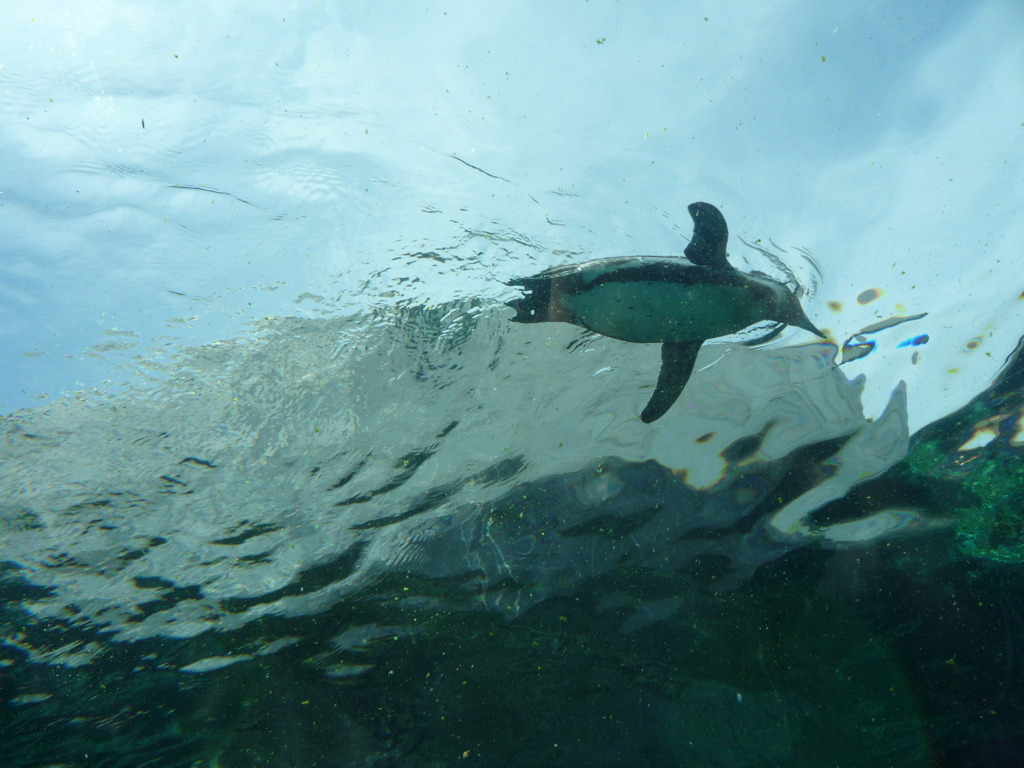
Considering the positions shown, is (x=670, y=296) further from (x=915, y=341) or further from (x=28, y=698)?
(x=28, y=698)

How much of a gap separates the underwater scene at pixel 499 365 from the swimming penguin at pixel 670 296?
46mm

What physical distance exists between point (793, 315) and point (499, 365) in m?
3.83

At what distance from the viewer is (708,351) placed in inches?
286

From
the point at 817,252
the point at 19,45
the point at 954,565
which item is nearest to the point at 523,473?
the point at 817,252

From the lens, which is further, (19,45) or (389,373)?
(389,373)

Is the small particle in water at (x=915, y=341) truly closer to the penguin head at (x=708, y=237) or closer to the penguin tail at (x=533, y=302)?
the penguin head at (x=708, y=237)

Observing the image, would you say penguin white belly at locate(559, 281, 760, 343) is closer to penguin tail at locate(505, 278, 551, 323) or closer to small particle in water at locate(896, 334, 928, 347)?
penguin tail at locate(505, 278, 551, 323)

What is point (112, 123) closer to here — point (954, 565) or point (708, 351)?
point (708, 351)

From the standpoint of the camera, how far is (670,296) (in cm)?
525

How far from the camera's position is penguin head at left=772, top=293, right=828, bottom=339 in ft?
19.5

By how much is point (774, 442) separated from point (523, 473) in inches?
172

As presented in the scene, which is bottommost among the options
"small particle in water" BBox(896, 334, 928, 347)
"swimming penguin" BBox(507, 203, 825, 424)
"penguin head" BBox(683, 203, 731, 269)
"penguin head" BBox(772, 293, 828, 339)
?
"small particle in water" BBox(896, 334, 928, 347)

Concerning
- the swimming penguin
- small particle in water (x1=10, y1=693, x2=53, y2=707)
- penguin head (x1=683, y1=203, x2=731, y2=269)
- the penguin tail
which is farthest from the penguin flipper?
small particle in water (x1=10, y1=693, x2=53, y2=707)

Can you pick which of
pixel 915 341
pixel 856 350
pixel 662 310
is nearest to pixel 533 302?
pixel 662 310
